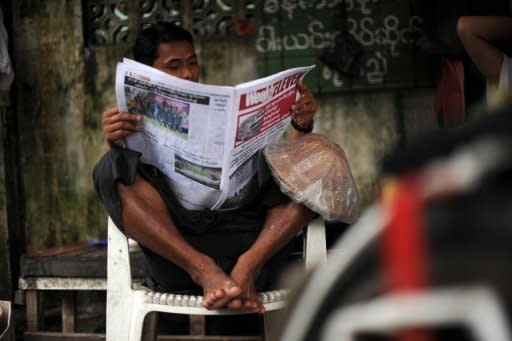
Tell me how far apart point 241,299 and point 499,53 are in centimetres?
124

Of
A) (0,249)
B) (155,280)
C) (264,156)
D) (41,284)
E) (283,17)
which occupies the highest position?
(283,17)

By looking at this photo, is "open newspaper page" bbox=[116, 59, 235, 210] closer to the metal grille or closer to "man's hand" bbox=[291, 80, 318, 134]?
"man's hand" bbox=[291, 80, 318, 134]

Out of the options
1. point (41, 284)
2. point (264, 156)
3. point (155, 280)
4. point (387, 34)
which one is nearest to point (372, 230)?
point (264, 156)

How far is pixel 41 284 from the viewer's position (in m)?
2.98

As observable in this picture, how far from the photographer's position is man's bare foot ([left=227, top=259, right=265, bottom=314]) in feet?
6.03

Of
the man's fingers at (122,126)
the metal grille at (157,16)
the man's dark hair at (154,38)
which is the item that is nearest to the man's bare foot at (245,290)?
the man's fingers at (122,126)

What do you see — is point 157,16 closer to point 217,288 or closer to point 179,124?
point 179,124

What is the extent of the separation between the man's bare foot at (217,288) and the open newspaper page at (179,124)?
9.8 inches

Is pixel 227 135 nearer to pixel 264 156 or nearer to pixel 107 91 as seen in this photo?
pixel 264 156

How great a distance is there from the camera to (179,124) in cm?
189

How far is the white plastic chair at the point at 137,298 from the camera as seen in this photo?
75.8 inches

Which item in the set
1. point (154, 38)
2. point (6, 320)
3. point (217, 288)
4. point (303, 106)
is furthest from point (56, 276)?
point (303, 106)

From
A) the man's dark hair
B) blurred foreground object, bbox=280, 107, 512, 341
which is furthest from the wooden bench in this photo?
blurred foreground object, bbox=280, 107, 512, 341

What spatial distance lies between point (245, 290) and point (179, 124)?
468 mm
